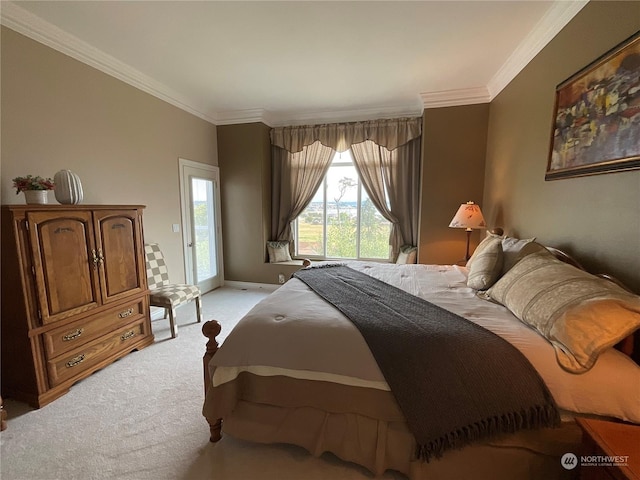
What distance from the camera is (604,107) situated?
5.14 ft

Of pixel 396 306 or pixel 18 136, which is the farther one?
pixel 18 136

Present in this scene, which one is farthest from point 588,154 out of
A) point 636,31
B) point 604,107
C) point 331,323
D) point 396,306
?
point 331,323

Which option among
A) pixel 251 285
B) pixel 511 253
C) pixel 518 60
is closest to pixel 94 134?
pixel 251 285

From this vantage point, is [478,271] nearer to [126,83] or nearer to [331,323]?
[331,323]

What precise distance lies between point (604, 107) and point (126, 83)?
3995 millimetres

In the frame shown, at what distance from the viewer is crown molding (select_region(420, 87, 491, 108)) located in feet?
11.0

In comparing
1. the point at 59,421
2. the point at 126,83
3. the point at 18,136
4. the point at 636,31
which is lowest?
the point at 59,421

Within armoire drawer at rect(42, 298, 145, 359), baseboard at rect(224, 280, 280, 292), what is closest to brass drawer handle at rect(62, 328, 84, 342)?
armoire drawer at rect(42, 298, 145, 359)

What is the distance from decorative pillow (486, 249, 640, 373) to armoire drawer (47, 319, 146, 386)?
3.02 meters

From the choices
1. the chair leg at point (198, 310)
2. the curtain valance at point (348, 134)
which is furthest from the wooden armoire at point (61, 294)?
the curtain valance at point (348, 134)

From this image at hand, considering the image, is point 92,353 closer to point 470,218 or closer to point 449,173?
point 470,218

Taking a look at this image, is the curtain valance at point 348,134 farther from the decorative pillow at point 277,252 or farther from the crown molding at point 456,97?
the decorative pillow at point 277,252

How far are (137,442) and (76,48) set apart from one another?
3126mm

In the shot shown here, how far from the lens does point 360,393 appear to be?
1301mm
